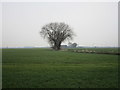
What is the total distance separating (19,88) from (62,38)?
4213cm

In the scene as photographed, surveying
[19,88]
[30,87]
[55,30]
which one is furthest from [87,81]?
[55,30]

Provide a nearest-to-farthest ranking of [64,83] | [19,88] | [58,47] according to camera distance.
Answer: [19,88], [64,83], [58,47]

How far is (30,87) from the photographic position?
4570mm

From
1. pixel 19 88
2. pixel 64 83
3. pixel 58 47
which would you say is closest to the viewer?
pixel 19 88

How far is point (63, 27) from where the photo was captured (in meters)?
47.9

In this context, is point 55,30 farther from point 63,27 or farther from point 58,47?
point 58,47

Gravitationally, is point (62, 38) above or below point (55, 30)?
below

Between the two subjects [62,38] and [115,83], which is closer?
[115,83]

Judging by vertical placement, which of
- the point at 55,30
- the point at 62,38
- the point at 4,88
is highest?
the point at 55,30

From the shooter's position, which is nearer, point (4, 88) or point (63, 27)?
point (4, 88)

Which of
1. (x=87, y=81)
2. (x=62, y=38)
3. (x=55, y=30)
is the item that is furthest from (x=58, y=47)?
(x=87, y=81)

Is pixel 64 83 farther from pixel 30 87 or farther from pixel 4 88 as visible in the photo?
pixel 4 88

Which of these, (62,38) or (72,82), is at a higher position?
(62,38)

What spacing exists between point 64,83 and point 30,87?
1485 millimetres
